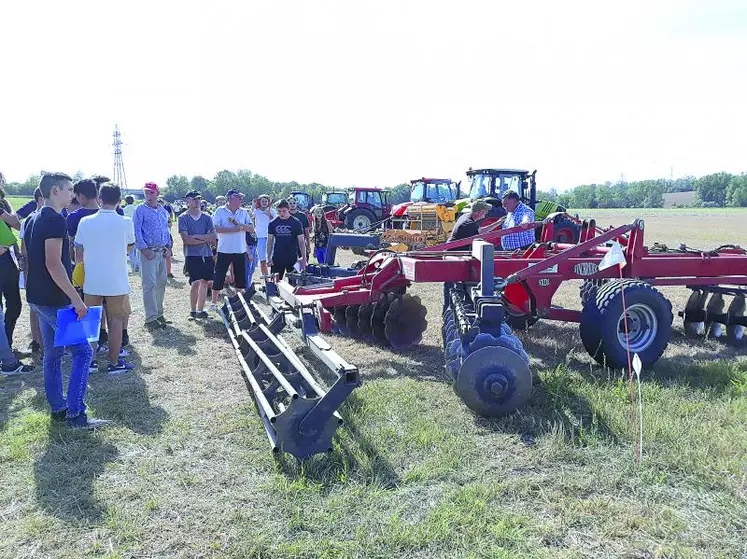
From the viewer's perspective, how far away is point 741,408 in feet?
14.0

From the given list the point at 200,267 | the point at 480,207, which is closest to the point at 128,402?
the point at 200,267

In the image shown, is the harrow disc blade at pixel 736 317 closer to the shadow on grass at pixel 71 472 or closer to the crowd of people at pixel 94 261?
the crowd of people at pixel 94 261

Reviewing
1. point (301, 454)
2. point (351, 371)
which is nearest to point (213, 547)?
point (301, 454)

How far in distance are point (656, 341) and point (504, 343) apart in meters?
2.01

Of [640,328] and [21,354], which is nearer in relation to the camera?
[640,328]

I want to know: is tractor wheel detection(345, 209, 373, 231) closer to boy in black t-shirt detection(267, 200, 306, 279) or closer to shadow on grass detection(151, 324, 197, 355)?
boy in black t-shirt detection(267, 200, 306, 279)

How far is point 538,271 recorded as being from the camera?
205 inches

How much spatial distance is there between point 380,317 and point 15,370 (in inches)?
Answer: 138

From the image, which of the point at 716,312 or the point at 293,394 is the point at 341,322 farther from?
the point at 716,312

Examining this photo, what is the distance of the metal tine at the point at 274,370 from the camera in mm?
3492

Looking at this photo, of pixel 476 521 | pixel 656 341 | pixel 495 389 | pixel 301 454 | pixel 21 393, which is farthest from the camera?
pixel 656 341

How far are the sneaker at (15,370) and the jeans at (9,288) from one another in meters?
0.41

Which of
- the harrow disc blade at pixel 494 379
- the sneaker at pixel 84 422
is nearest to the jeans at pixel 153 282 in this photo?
the sneaker at pixel 84 422

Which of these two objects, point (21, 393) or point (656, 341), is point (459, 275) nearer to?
point (656, 341)
